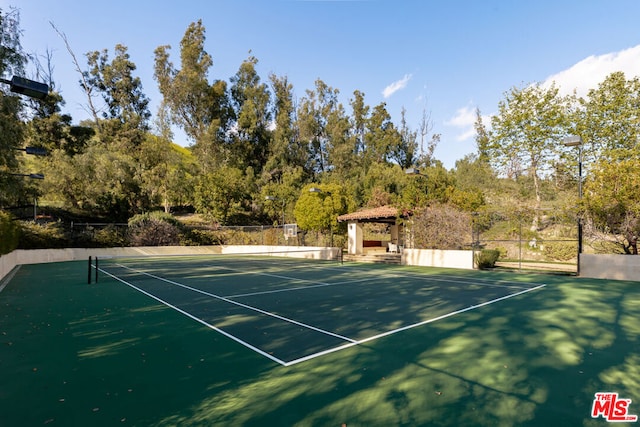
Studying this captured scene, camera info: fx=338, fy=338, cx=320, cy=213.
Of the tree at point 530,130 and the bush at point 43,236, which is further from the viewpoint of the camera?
the tree at point 530,130

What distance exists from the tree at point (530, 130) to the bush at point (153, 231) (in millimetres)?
32292

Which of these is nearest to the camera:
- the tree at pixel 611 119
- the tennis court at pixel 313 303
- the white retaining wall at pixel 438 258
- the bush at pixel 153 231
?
the tennis court at pixel 313 303

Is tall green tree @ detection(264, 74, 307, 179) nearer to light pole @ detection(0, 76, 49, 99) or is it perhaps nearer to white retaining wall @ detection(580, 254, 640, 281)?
Answer: white retaining wall @ detection(580, 254, 640, 281)

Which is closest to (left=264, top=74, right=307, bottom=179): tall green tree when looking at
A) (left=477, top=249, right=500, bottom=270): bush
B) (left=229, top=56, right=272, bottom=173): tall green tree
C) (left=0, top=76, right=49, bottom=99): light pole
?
(left=229, top=56, right=272, bottom=173): tall green tree

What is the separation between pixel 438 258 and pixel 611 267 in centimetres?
732

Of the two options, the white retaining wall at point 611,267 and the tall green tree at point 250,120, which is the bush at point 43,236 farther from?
the white retaining wall at point 611,267

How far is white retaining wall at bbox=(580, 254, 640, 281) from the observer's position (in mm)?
12695

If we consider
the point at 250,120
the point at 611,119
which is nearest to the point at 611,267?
the point at 611,119

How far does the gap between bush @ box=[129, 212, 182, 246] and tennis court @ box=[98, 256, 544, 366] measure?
1745 centimetres

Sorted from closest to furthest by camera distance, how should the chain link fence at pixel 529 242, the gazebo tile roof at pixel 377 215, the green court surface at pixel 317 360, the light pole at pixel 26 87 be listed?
the green court surface at pixel 317 360, the light pole at pixel 26 87, the chain link fence at pixel 529 242, the gazebo tile roof at pixel 377 215

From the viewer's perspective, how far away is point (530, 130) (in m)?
31.2

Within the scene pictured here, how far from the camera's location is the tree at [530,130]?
30.8m

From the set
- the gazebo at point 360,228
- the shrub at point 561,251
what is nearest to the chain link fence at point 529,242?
the shrub at point 561,251

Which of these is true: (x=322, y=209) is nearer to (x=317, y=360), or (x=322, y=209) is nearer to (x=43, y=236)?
(x=43, y=236)
